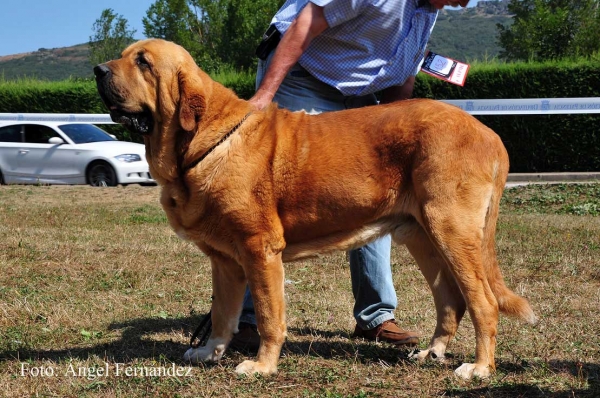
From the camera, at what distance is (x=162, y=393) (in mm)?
3561

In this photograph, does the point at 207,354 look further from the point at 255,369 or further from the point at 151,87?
the point at 151,87

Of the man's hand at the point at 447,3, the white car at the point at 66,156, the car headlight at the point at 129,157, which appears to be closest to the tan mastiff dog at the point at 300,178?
the man's hand at the point at 447,3

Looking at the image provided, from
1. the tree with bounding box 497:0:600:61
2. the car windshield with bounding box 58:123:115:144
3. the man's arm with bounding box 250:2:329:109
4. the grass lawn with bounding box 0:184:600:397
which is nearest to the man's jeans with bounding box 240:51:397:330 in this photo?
the grass lawn with bounding box 0:184:600:397

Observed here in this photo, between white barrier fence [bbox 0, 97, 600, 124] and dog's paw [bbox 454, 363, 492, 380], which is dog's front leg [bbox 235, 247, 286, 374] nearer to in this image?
dog's paw [bbox 454, 363, 492, 380]

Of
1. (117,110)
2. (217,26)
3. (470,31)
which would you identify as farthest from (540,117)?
(470,31)

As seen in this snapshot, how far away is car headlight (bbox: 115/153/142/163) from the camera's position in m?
14.4

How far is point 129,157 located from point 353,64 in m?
10.7

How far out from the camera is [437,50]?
96.8 m

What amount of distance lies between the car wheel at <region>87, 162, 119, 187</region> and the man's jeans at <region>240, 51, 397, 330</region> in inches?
407

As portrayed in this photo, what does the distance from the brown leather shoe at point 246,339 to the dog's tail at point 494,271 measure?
149 centimetres

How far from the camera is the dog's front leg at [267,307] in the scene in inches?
149

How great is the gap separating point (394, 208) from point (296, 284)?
2280mm

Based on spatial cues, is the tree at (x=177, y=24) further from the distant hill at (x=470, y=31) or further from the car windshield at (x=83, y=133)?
the distant hill at (x=470, y=31)

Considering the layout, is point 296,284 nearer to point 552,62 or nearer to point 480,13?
point 552,62
